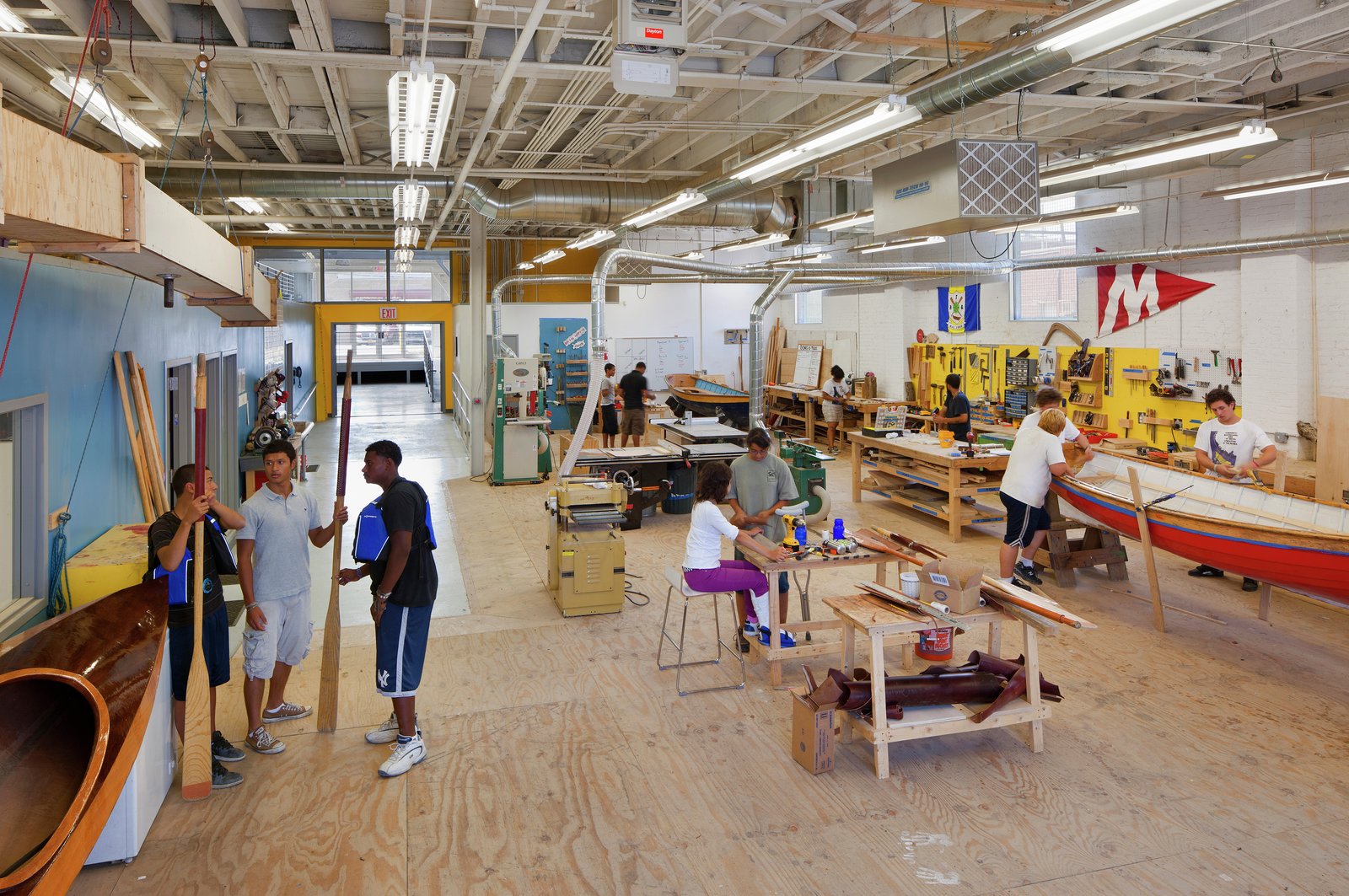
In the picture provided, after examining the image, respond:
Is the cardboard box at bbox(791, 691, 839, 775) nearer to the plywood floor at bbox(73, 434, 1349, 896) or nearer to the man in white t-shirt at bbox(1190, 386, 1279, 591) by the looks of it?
the plywood floor at bbox(73, 434, 1349, 896)

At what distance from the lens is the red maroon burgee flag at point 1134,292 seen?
39.4 feet

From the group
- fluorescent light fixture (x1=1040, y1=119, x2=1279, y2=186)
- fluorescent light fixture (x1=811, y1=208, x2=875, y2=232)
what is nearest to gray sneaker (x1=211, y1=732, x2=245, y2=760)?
fluorescent light fixture (x1=1040, y1=119, x2=1279, y2=186)

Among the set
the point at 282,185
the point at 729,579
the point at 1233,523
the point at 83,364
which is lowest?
the point at 729,579

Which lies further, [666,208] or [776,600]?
[666,208]

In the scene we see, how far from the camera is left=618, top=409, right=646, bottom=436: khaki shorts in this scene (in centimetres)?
1472

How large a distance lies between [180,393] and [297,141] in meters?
4.74

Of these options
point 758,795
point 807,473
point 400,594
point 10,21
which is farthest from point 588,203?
point 758,795

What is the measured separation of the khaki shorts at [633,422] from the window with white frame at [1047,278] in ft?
21.1

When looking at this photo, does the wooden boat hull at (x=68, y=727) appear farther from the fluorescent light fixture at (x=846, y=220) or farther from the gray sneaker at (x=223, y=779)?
the fluorescent light fixture at (x=846, y=220)

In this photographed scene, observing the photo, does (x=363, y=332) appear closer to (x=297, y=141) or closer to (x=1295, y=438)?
(x=297, y=141)

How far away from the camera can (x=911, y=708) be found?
15.9 ft

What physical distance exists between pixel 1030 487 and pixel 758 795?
13.6 ft

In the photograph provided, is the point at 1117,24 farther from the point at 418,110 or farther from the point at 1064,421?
the point at 1064,421

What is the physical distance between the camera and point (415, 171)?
11648 mm
